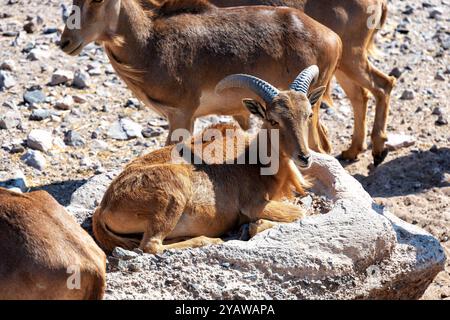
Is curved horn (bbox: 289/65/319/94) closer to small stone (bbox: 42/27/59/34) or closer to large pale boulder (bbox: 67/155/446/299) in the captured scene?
large pale boulder (bbox: 67/155/446/299)

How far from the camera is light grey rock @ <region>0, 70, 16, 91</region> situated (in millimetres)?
13875

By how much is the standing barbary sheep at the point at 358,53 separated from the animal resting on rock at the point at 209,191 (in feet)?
7.87

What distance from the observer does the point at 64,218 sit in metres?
8.02

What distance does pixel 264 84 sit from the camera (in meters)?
9.81

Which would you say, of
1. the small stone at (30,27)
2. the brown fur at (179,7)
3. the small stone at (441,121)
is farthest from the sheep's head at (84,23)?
the small stone at (441,121)

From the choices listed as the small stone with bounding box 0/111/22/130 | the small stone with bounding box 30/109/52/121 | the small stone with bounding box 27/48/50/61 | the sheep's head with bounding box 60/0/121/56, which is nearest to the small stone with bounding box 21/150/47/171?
the small stone with bounding box 0/111/22/130

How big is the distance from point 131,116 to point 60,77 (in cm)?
118

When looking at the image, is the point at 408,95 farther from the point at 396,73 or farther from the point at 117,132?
the point at 117,132

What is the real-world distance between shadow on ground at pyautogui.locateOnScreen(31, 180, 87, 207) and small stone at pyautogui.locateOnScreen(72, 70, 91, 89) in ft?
7.49

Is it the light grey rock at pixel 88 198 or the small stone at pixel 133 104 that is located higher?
the light grey rock at pixel 88 198

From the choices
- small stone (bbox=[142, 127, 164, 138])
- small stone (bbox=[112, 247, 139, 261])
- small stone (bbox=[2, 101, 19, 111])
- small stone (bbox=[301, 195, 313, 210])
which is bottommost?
small stone (bbox=[2, 101, 19, 111])

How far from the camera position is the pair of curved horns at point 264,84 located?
9750 mm

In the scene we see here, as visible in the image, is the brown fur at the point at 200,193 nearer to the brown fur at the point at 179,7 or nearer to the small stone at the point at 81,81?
the brown fur at the point at 179,7
